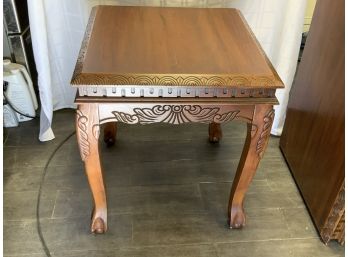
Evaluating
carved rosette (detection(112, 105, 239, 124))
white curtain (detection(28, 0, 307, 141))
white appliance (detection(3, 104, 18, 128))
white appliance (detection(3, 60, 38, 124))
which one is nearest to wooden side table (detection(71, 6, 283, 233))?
carved rosette (detection(112, 105, 239, 124))

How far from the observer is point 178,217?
1.16m

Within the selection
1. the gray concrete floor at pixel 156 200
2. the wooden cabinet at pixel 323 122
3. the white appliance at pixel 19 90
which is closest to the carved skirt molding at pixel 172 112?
the wooden cabinet at pixel 323 122

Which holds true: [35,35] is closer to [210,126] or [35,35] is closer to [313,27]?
[210,126]

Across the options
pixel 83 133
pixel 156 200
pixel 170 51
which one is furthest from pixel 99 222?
pixel 170 51

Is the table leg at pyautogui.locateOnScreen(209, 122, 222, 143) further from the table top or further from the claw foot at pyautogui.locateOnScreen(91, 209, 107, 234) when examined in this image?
the claw foot at pyautogui.locateOnScreen(91, 209, 107, 234)

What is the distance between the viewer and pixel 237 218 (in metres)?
1.11

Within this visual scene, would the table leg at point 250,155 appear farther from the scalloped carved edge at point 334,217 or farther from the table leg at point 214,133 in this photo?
the table leg at point 214,133

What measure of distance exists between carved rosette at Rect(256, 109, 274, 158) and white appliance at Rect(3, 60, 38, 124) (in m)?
1.08

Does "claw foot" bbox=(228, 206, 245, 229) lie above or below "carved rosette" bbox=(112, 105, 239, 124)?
below

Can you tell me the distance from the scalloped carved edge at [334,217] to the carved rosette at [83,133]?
2.37ft

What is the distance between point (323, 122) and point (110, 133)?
819 millimetres

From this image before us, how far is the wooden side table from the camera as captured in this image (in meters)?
0.79

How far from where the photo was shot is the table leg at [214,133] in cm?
146

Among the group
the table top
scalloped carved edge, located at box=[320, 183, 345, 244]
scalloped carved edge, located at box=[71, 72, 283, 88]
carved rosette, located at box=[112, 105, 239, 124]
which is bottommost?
scalloped carved edge, located at box=[320, 183, 345, 244]
